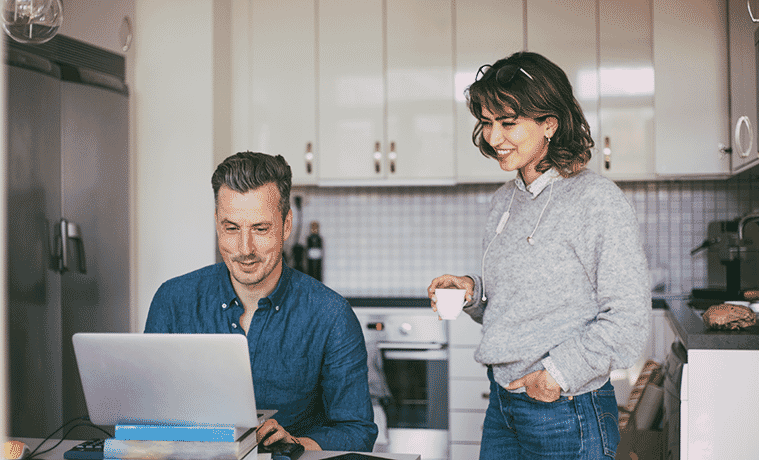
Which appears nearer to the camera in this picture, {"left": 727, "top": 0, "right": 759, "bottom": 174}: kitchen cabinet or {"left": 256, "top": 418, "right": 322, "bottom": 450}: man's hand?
{"left": 256, "top": 418, "right": 322, "bottom": 450}: man's hand

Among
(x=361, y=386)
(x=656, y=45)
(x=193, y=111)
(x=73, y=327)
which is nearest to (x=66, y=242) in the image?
(x=73, y=327)

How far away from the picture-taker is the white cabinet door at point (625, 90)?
3.27 m

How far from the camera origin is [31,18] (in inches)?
62.8

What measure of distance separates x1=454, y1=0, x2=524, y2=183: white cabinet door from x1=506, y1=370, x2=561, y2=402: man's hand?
2.09 m

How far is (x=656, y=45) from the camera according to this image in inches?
128

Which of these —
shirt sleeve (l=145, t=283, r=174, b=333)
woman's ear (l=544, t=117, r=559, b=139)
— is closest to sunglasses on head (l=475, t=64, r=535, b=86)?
woman's ear (l=544, t=117, r=559, b=139)

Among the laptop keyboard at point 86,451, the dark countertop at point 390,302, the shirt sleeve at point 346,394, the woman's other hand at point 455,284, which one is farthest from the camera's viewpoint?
the dark countertop at point 390,302

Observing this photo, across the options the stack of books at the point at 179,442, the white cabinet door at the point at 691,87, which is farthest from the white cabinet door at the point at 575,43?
the stack of books at the point at 179,442

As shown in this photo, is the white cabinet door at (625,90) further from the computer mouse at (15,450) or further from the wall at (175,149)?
the computer mouse at (15,450)

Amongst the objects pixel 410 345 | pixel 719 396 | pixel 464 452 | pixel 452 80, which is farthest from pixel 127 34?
pixel 719 396

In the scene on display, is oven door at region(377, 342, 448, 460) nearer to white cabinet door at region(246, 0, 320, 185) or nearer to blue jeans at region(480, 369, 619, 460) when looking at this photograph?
white cabinet door at region(246, 0, 320, 185)

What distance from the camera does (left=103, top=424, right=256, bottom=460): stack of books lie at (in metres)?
1.03

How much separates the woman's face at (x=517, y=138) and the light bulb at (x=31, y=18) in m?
1.05

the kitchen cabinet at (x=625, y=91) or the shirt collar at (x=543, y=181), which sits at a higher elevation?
the kitchen cabinet at (x=625, y=91)
